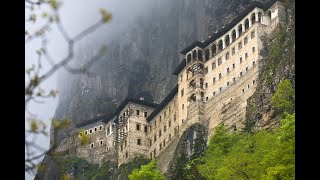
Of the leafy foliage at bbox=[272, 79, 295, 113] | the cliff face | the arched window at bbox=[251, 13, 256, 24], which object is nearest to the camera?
the leafy foliage at bbox=[272, 79, 295, 113]

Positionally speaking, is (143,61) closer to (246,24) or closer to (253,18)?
(246,24)

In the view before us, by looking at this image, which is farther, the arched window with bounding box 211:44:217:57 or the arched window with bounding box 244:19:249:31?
the arched window with bounding box 211:44:217:57

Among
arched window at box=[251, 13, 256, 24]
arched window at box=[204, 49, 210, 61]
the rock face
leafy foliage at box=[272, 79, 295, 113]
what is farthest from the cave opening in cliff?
leafy foliage at box=[272, 79, 295, 113]

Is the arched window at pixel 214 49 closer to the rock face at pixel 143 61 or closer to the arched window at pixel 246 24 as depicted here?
the arched window at pixel 246 24

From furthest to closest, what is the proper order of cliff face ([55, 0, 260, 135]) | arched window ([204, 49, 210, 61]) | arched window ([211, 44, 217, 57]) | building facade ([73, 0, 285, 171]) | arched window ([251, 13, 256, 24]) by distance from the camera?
cliff face ([55, 0, 260, 135])
arched window ([204, 49, 210, 61])
arched window ([211, 44, 217, 57])
arched window ([251, 13, 256, 24])
building facade ([73, 0, 285, 171])

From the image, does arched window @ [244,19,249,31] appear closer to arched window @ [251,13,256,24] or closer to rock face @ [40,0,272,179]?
arched window @ [251,13,256,24]

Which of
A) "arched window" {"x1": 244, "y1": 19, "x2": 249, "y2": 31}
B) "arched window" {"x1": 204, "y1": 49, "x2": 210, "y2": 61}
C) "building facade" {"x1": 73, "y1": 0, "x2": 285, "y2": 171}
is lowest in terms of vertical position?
"building facade" {"x1": 73, "y1": 0, "x2": 285, "y2": 171}

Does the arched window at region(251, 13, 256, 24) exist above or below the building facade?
above

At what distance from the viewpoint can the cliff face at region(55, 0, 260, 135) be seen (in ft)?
276

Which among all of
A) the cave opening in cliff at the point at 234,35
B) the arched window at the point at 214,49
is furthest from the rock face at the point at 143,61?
the cave opening in cliff at the point at 234,35

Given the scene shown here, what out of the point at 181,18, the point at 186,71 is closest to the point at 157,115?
the point at 186,71

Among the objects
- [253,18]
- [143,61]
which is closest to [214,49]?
[253,18]

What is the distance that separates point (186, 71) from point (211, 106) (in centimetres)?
725

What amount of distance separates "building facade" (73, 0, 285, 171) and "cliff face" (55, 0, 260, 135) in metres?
7.19
